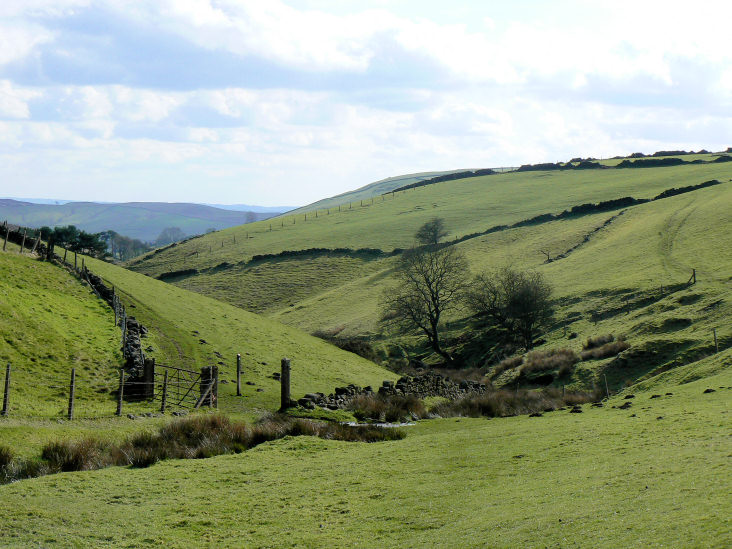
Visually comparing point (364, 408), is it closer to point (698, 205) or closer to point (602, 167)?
point (698, 205)

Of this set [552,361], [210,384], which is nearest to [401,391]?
→ [210,384]

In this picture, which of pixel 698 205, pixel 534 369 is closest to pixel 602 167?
pixel 698 205

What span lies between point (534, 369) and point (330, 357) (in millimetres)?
15237

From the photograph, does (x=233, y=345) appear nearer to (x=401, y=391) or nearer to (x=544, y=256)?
(x=401, y=391)

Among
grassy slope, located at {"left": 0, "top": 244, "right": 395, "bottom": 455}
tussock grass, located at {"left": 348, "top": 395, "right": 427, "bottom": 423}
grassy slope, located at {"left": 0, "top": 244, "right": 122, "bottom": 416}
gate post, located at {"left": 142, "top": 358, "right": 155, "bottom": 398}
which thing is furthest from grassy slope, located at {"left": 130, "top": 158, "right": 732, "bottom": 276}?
gate post, located at {"left": 142, "top": 358, "right": 155, "bottom": 398}

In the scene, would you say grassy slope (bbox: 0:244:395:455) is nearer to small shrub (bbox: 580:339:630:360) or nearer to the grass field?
the grass field

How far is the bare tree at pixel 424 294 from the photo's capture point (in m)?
72.1

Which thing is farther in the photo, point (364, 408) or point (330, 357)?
point (330, 357)

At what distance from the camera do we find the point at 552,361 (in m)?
50.5

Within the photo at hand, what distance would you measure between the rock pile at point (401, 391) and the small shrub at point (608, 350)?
8.57 meters

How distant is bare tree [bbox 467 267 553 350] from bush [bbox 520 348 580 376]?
623 cm

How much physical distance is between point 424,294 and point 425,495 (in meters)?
59.2

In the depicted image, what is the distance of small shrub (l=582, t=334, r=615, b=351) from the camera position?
50531 millimetres

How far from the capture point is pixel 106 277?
52000mm
